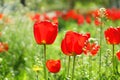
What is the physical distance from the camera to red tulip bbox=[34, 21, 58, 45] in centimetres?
365

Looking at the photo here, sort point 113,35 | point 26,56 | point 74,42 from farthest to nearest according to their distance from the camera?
point 26,56, point 113,35, point 74,42

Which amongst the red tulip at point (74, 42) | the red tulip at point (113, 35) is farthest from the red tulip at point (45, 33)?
the red tulip at point (113, 35)

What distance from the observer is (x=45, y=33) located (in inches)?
144

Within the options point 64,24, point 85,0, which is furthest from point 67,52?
point 85,0

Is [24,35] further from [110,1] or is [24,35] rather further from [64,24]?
[110,1]

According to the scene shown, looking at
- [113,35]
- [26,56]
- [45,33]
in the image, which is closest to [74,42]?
[45,33]

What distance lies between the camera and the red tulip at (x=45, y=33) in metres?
3.65

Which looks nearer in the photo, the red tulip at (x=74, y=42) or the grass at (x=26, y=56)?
the red tulip at (x=74, y=42)

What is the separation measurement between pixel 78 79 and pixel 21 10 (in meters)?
5.88

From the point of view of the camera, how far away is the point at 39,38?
367cm

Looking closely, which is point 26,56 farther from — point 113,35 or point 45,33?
point 45,33

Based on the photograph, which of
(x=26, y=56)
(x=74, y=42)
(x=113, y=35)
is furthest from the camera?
(x=26, y=56)

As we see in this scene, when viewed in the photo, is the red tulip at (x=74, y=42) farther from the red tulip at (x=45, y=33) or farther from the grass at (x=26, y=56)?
the grass at (x=26, y=56)

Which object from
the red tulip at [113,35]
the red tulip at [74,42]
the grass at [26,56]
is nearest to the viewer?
the red tulip at [74,42]
